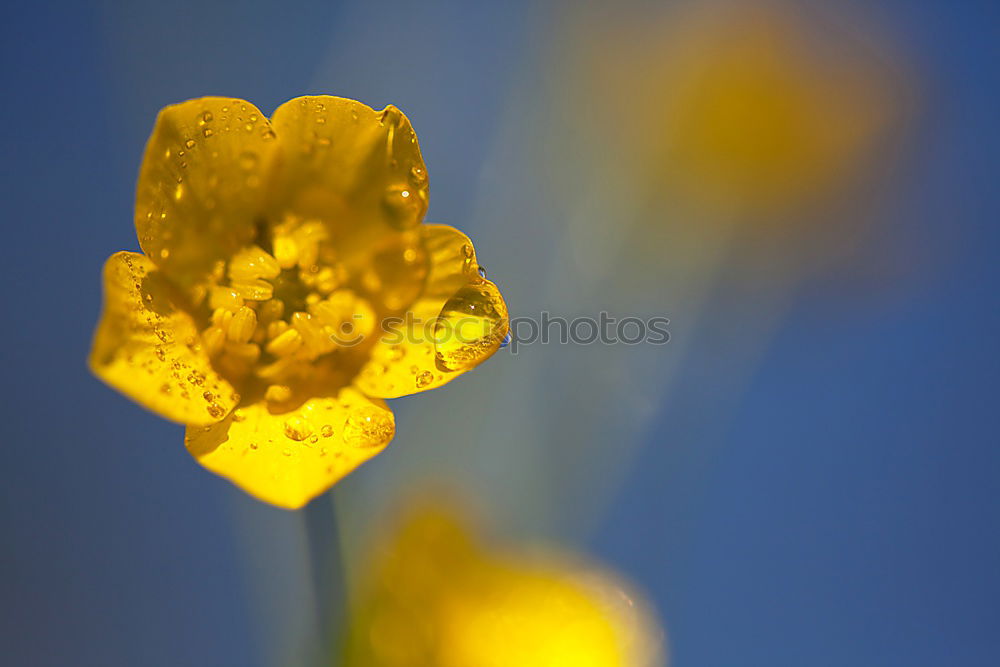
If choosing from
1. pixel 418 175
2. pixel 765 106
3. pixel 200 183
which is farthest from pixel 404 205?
pixel 765 106

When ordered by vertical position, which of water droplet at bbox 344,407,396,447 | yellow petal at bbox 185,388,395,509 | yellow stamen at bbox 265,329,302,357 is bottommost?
yellow petal at bbox 185,388,395,509

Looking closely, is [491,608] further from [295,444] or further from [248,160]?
[248,160]

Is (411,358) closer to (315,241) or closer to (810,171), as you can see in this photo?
(315,241)

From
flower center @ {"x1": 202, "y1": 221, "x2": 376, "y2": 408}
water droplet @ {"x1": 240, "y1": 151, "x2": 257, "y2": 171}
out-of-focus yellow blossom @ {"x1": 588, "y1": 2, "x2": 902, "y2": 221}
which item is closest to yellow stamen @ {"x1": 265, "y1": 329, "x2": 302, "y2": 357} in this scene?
flower center @ {"x1": 202, "y1": 221, "x2": 376, "y2": 408}

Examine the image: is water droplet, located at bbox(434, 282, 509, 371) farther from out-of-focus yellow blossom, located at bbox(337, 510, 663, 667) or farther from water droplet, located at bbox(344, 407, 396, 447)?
out-of-focus yellow blossom, located at bbox(337, 510, 663, 667)

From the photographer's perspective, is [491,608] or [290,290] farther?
[491,608]

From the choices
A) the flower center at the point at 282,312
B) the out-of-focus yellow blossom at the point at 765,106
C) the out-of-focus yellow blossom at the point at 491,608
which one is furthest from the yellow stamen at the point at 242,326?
the out-of-focus yellow blossom at the point at 765,106

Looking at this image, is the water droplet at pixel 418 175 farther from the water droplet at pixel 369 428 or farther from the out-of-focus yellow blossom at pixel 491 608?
the out-of-focus yellow blossom at pixel 491 608

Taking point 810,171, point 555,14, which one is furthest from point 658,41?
point 810,171
